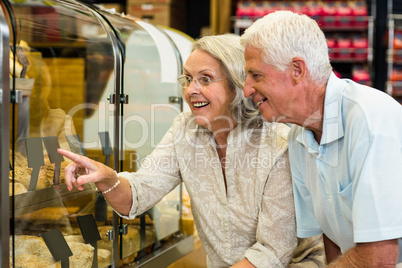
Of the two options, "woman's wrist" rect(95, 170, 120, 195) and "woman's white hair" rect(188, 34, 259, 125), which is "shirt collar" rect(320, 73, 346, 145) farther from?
"woman's wrist" rect(95, 170, 120, 195)

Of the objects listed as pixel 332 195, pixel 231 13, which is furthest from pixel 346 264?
pixel 231 13

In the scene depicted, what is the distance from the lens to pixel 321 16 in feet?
17.1

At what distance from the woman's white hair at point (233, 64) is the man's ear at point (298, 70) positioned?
0.37 metres

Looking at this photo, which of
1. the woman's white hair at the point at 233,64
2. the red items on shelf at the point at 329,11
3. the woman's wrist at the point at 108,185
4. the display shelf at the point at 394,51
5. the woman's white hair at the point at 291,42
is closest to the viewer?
the woman's white hair at the point at 291,42

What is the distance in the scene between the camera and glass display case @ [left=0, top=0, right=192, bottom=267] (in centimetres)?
144

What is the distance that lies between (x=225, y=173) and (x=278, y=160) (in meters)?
0.22

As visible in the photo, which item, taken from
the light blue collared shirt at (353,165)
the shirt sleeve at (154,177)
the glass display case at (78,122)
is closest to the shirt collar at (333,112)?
the light blue collared shirt at (353,165)

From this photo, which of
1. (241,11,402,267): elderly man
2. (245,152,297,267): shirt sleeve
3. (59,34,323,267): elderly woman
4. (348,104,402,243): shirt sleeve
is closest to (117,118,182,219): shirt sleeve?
(59,34,323,267): elderly woman

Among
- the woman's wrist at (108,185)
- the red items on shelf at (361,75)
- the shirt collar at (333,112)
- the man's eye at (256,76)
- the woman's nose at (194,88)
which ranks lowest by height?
the woman's wrist at (108,185)

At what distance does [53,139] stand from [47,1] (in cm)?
52

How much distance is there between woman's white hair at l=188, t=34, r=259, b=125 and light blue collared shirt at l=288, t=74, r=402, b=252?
0.76ft

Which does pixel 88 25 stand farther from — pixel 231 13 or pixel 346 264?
pixel 231 13

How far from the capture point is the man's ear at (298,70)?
4.60 ft

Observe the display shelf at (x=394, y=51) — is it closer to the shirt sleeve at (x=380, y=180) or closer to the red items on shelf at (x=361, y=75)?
the red items on shelf at (x=361, y=75)
